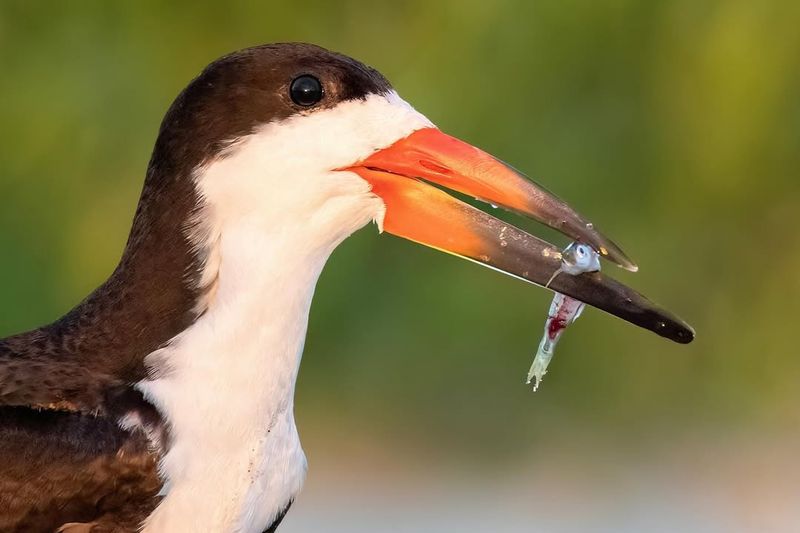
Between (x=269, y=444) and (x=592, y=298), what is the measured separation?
0.58 metres

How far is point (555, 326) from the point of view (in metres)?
2.08

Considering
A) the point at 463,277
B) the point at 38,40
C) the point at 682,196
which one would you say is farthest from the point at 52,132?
the point at 682,196

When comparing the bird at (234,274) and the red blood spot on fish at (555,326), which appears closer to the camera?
the bird at (234,274)

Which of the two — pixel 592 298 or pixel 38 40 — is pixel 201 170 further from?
pixel 38 40

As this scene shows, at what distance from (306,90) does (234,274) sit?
1.02 feet

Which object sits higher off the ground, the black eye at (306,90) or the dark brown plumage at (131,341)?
the black eye at (306,90)

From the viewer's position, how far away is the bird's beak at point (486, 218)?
75.2 inches

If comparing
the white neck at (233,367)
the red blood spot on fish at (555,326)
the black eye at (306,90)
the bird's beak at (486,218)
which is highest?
the black eye at (306,90)

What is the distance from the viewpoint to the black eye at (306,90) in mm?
1887

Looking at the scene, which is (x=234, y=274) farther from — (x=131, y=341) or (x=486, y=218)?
(x=486, y=218)

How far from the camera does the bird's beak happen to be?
1.91 metres

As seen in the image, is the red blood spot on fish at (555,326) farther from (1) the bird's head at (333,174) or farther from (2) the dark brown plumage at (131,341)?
(2) the dark brown plumage at (131,341)

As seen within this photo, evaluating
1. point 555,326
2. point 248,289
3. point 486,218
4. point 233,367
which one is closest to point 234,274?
point 248,289

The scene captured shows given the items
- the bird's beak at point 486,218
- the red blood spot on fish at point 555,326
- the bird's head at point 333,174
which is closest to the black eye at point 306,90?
the bird's head at point 333,174
